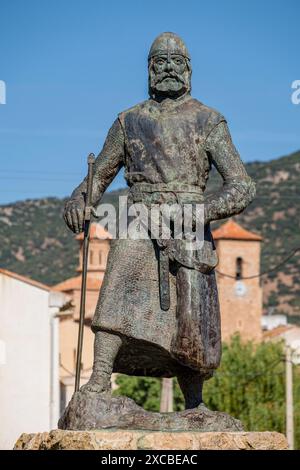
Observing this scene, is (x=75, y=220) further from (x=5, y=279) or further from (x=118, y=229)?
(x=5, y=279)

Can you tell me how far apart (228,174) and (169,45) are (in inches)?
42.9

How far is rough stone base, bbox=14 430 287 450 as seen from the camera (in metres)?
11.9

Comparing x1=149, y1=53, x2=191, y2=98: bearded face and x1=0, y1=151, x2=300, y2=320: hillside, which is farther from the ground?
x1=0, y1=151, x2=300, y2=320: hillside

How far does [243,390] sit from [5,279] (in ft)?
72.1

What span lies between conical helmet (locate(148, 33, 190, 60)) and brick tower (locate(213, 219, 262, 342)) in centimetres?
9808

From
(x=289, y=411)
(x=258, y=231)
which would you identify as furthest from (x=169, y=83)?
(x=258, y=231)

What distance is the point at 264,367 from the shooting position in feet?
205

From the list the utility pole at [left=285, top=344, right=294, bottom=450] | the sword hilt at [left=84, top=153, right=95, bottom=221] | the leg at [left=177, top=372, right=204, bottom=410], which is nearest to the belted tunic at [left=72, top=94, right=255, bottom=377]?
the leg at [left=177, top=372, right=204, bottom=410]

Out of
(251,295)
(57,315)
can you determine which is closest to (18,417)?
(57,315)

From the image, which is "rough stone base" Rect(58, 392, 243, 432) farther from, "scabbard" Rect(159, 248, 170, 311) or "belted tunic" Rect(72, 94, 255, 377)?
"scabbard" Rect(159, 248, 170, 311)

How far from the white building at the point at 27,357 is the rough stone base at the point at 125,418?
25.3m

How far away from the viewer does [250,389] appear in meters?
59.8
